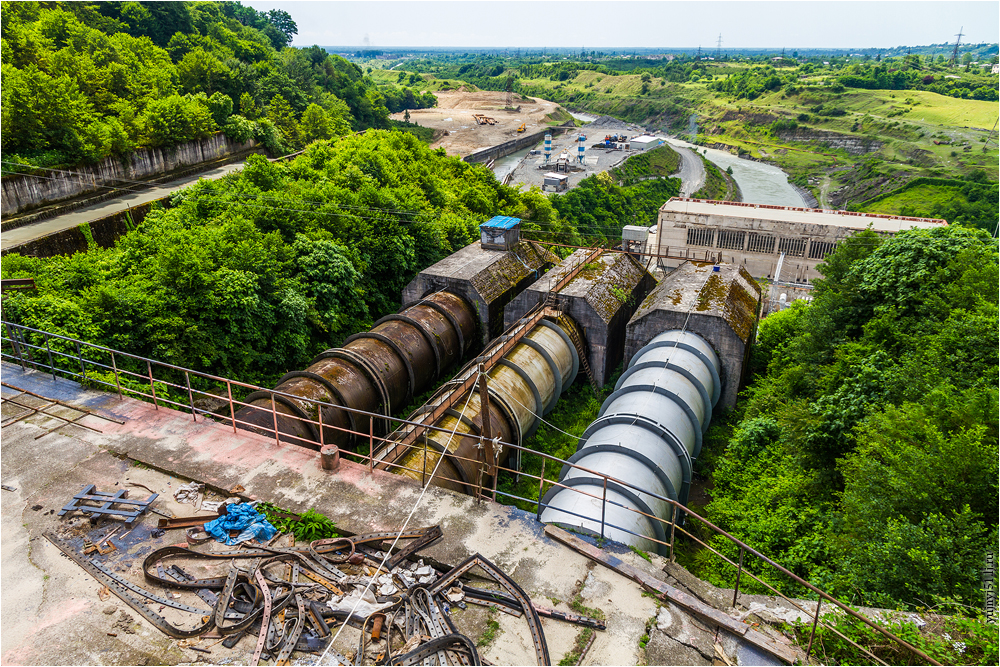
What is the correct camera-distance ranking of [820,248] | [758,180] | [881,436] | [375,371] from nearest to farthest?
1. [881,436]
2. [375,371]
3. [820,248]
4. [758,180]

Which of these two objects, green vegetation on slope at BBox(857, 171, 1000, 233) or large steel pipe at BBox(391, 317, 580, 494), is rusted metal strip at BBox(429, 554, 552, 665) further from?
green vegetation on slope at BBox(857, 171, 1000, 233)

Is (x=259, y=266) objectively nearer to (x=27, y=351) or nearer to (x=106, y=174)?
(x=27, y=351)

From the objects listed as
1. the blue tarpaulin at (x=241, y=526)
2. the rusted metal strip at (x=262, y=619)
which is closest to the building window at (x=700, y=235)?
the blue tarpaulin at (x=241, y=526)

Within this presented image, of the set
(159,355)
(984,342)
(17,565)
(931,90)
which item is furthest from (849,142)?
(17,565)

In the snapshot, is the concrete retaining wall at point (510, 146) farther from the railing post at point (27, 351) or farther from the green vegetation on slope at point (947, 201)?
the railing post at point (27, 351)

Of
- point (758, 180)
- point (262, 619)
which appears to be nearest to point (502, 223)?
point (262, 619)

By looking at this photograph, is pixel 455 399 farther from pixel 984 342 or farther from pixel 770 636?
pixel 984 342

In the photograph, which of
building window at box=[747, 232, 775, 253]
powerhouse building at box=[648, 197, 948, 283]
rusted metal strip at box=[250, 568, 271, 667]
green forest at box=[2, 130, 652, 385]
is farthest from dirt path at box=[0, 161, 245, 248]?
building window at box=[747, 232, 775, 253]
